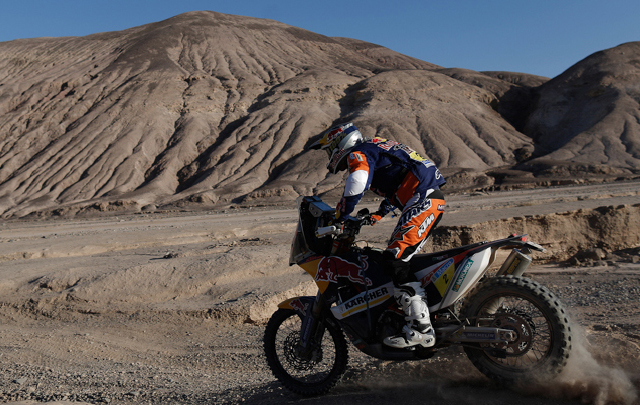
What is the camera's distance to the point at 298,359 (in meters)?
4.38

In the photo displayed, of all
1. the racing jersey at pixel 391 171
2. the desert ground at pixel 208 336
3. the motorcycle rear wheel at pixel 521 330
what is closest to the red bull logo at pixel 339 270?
the racing jersey at pixel 391 171

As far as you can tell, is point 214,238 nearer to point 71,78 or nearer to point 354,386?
point 354,386

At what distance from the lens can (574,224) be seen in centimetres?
1379

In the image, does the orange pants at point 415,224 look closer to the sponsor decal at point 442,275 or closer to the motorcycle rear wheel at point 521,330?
the sponsor decal at point 442,275

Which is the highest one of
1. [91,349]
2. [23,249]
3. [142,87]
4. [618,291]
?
[142,87]

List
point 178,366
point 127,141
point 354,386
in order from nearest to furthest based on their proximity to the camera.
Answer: point 354,386 → point 178,366 → point 127,141

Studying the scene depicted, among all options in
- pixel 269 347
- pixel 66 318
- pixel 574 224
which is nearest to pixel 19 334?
pixel 66 318

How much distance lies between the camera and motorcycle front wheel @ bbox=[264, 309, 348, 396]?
4152mm

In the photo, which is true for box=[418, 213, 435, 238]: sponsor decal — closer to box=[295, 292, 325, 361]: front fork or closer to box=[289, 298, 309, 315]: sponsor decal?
box=[295, 292, 325, 361]: front fork

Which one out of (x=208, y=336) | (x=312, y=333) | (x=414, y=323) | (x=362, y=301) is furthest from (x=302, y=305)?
(x=208, y=336)

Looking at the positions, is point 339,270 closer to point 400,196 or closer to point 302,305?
point 302,305

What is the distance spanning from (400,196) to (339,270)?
32.2 inches

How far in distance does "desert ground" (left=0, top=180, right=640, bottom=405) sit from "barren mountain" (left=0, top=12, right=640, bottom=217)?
3362cm

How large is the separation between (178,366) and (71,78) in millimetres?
74165
